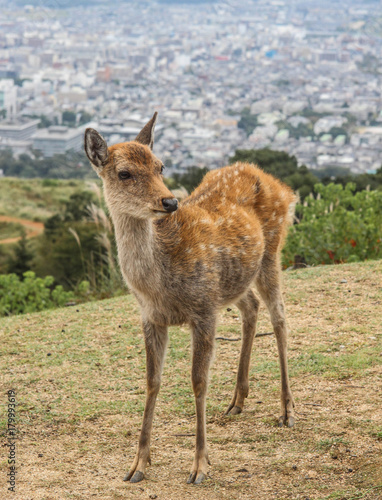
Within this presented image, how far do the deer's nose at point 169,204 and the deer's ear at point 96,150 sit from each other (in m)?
0.62

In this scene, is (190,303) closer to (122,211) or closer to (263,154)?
(122,211)

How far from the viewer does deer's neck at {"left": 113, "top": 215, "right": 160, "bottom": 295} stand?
190 inches

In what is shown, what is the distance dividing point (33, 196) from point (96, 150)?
1087 inches

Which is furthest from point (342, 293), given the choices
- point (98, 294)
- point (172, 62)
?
point (172, 62)

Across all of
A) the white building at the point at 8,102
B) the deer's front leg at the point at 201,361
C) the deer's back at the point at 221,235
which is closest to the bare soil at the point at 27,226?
the deer's back at the point at 221,235

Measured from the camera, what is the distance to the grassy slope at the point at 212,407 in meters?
4.70

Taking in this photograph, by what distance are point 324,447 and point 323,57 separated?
88075mm

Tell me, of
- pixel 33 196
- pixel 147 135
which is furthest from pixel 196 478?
pixel 33 196

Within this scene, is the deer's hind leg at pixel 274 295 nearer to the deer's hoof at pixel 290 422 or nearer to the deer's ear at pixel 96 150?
the deer's hoof at pixel 290 422

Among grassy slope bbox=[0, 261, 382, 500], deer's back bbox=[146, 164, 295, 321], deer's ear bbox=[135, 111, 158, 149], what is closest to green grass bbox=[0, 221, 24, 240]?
grassy slope bbox=[0, 261, 382, 500]

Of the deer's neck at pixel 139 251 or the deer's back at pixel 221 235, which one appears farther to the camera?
the deer's back at pixel 221 235

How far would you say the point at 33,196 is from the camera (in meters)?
31.5

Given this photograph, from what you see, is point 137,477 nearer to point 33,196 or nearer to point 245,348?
point 245,348

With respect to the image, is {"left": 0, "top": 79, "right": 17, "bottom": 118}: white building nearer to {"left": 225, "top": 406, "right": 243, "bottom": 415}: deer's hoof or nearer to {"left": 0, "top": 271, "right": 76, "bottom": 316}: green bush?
{"left": 0, "top": 271, "right": 76, "bottom": 316}: green bush
